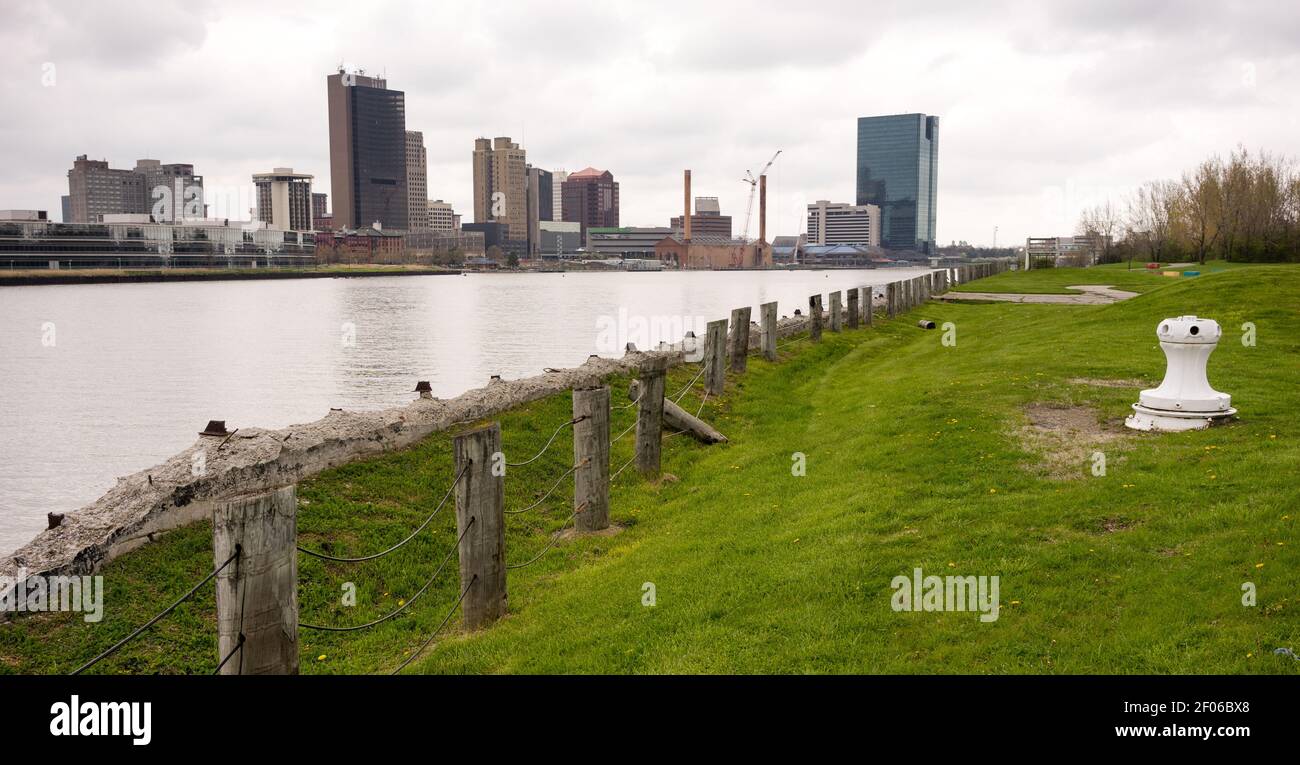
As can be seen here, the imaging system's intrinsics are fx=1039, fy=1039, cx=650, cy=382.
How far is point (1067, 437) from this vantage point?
13281mm

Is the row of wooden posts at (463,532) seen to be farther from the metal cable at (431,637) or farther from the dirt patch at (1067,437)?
the dirt patch at (1067,437)

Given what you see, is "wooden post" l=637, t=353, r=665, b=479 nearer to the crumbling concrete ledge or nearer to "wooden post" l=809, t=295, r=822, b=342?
the crumbling concrete ledge

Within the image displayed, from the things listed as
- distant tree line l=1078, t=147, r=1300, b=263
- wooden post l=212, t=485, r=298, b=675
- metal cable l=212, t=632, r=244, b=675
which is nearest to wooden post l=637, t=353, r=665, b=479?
wooden post l=212, t=485, r=298, b=675

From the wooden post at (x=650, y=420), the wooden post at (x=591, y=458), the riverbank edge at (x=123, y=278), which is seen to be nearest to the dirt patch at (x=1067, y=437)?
the wooden post at (x=591, y=458)

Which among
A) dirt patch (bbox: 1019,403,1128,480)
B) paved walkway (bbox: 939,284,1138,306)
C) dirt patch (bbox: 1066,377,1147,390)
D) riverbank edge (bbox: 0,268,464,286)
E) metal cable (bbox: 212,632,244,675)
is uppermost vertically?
riverbank edge (bbox: 0,268,464,286)

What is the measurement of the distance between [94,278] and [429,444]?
179760 millimetres

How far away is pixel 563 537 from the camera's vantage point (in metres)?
13.0

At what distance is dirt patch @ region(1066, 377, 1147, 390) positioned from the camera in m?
16.9

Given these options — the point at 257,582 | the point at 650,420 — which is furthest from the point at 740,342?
the point at 257,582

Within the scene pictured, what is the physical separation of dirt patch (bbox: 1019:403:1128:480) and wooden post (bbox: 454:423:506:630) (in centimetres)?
608

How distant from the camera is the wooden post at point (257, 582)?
6.18 meters

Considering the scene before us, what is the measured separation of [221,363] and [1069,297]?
4052cm
